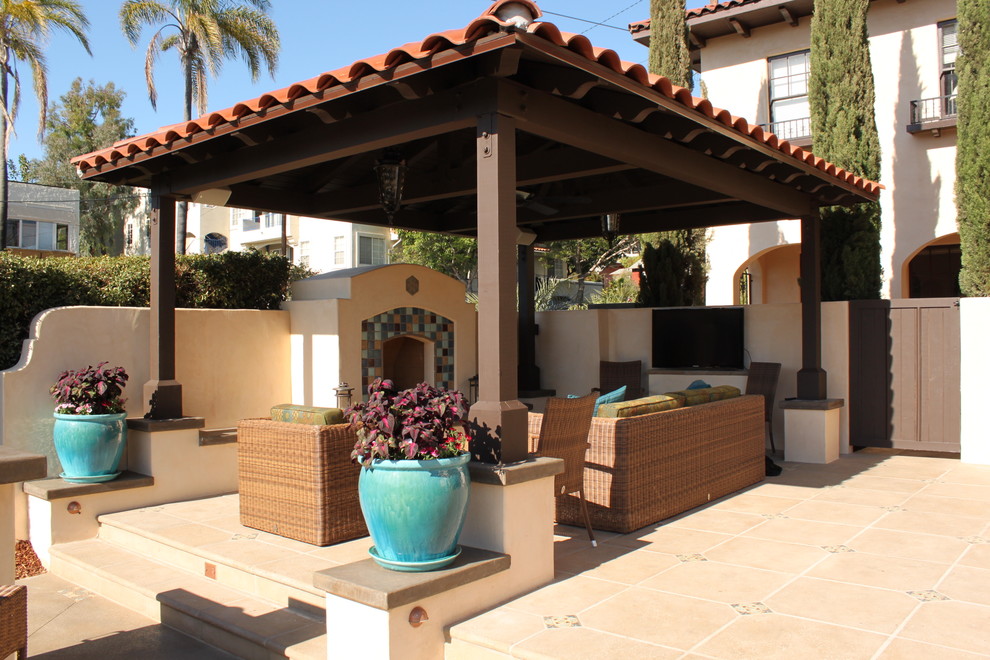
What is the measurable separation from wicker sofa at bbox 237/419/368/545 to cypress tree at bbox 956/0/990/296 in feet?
23.7

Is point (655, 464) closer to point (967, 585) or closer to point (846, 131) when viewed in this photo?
point (967, 585)

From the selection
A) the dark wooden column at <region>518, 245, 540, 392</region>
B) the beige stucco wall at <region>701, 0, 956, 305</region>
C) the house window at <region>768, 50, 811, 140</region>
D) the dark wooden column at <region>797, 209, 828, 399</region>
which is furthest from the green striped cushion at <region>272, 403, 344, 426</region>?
the house window at <region>768, 50, 811, 140</region>

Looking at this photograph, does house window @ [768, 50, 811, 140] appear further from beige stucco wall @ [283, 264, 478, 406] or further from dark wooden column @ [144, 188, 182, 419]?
dark wooden column @ [144, 188, 182, 419]

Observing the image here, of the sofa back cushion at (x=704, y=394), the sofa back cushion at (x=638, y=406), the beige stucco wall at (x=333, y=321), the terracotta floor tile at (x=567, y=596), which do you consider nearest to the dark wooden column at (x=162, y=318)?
the beige stucco wall at (x=333, y=321)

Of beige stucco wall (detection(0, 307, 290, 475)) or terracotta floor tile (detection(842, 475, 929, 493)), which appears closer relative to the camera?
beige stucco wall (detection(0, 307, 290, 475))

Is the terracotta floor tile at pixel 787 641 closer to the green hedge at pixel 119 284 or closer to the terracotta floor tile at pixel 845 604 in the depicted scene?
the terracotta floor tile at pixel 845 604

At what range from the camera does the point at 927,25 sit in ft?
37.7

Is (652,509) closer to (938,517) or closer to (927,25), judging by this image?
(938,517)

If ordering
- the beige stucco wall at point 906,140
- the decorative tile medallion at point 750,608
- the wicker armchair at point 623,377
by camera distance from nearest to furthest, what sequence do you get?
the decorative tile medallion at point 750,608 → the wicker armchair at point 623,377 → the beige stucco wall at point 906,140

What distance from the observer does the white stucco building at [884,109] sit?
37.2 ft

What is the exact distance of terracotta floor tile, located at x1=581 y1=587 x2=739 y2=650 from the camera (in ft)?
11.1

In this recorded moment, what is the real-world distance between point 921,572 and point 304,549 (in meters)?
3.64

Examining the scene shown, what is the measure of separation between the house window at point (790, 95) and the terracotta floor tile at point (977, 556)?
30.7ft

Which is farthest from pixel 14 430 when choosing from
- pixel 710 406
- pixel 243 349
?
pixel 710 406
